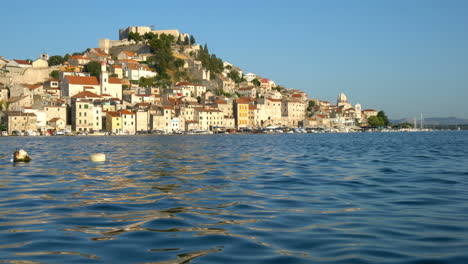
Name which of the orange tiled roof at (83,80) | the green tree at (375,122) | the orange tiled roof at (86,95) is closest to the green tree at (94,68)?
the orange tiled roof at (83,80)

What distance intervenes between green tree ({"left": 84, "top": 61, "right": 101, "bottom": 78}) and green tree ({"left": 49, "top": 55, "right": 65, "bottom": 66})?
33.6 ft

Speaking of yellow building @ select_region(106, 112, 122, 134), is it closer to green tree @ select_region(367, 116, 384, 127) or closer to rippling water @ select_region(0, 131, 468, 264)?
rippling water @ select_region(0, 131, 468, 264)

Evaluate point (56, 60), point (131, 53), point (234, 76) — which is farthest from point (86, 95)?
point (234, 76)

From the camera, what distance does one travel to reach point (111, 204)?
9.64 meters

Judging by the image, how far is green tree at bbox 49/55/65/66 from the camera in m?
105

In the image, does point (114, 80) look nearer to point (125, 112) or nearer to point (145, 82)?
point (145, 82)

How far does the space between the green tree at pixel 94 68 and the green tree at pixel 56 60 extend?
1024 cm

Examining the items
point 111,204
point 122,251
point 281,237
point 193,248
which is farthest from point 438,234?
point 111,204

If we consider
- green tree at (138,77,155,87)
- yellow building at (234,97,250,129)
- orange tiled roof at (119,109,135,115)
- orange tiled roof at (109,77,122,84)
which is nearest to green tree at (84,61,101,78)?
orange tiled roof at (109,77,122,84)

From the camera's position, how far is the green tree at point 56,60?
346 ft

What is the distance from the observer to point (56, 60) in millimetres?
105375

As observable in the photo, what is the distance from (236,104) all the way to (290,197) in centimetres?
10076

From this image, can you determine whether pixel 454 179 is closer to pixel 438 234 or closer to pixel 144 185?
pixel 438 234

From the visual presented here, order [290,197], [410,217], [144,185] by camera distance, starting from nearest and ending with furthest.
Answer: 1. [410,217]
2. [290,197]
3. [144,185]
